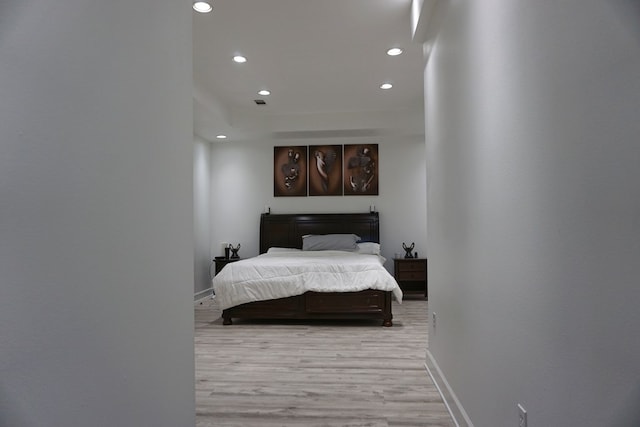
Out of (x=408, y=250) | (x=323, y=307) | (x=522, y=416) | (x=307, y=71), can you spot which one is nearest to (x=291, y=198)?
(x=408, y=250)

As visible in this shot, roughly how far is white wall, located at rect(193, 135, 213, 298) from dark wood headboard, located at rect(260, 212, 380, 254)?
0.93 metres

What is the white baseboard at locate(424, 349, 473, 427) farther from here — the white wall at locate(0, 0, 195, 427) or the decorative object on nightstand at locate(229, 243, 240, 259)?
the decorative object on nightstand at locate(229, 243, 240, 259)

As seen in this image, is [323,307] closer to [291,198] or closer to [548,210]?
[291,198]

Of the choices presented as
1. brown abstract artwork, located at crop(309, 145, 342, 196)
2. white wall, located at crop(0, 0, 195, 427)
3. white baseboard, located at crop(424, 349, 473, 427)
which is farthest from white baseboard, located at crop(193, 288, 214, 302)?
white wall, located at crop(0, 0, 195, 427)

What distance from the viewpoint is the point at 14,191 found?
2.53 feet

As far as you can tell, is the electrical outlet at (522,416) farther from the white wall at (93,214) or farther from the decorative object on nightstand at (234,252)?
the decorative object on nightstand at (234,252)

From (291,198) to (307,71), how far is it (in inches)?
105

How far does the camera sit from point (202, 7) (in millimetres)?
2871

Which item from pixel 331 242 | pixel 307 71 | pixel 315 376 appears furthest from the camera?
pixel 331 242

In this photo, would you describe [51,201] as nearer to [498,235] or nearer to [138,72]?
[138,72]

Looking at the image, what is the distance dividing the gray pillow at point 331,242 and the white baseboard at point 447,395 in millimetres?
2964

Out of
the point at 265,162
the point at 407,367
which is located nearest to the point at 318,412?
the point at 407,367

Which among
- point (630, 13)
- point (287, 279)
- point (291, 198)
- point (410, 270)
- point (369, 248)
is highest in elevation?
point (630, 13)

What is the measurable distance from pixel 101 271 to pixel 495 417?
151cm
